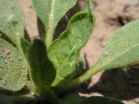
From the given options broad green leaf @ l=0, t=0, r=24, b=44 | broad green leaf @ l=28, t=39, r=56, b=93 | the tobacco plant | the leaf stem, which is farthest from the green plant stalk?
broad green leaf @ l=0, t=0, r=24, b=44

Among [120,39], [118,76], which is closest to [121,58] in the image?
[120,39]

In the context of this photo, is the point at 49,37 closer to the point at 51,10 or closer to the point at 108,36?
the point at 51,10

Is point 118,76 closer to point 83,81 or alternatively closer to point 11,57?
point 83,81

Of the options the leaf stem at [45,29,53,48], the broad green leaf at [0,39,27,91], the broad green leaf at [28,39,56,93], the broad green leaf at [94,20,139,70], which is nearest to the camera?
the broad green leaf at [28,39,56,93]

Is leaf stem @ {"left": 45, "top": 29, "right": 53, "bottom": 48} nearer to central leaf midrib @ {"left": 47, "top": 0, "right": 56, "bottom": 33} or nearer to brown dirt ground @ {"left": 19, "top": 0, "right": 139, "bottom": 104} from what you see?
central leaf midrib @ {"left": 47, "top": 0, "right": 56, "bottom": 33}

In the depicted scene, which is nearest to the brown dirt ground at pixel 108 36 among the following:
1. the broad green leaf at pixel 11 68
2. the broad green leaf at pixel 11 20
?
the broad green leaf at pixel 11 20

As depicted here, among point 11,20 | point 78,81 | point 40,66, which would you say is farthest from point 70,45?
point 11,20
